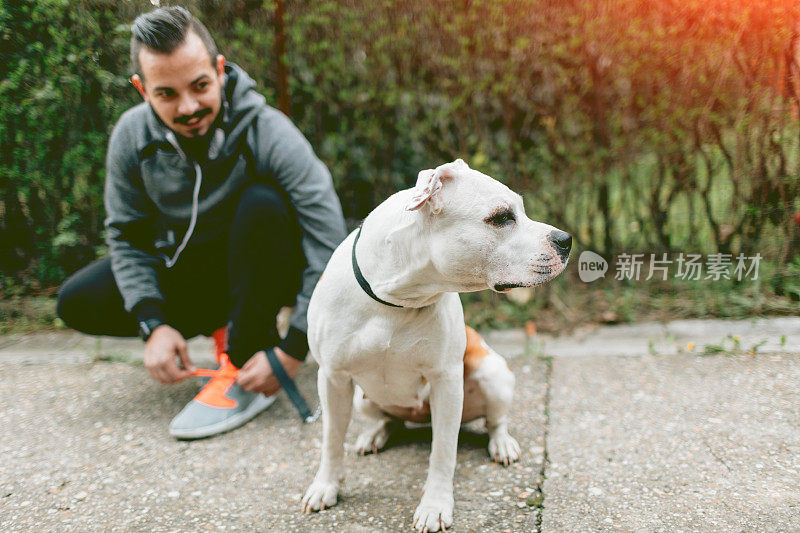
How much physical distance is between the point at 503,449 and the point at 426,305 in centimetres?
76

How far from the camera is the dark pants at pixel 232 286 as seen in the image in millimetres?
2646

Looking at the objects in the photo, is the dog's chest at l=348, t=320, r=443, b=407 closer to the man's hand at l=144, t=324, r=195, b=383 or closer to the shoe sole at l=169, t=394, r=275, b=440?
the shoe sole at l=169, t=394, r=275, b=440

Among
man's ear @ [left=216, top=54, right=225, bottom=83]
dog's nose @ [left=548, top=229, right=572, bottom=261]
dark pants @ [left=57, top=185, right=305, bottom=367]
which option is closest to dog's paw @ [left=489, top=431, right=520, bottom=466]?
dog's nose @ [left=548, top=229, right=572, bottom=261]

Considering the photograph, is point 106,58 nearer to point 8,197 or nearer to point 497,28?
point 8,197

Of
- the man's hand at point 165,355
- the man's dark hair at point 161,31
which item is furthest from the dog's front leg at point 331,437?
the man's dark hair at point 161,31

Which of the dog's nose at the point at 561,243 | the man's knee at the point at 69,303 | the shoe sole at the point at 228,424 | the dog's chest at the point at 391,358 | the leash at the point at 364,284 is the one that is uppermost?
the dog's nose at the point at 561,243

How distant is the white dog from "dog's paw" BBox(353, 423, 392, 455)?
20 cm

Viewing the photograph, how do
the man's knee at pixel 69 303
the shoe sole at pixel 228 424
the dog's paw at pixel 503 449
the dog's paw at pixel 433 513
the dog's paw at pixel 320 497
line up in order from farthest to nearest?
1. the man's knee at pixel 69 303
2. the shoe sole at pixel 228 424
3. the dog's paw at pixel 503 449
4. the dog's paw at pixel 320 497
5. the dog's paw at pixel 433 513

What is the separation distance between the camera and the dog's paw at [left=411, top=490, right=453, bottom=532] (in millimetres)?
1921

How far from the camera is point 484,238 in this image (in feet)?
5.33

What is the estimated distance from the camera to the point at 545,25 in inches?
137

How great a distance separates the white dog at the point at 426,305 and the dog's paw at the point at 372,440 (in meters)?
0.20

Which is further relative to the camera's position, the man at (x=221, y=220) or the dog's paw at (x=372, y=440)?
the man at (x=221, y=220)

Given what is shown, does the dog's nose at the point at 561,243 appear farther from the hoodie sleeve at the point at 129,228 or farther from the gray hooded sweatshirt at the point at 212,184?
the hoodie sleeve at the point at 129,228
